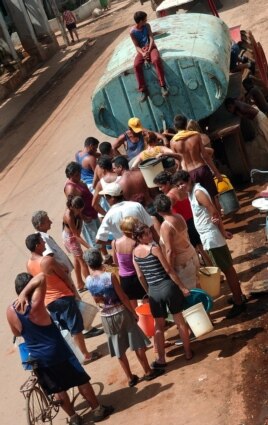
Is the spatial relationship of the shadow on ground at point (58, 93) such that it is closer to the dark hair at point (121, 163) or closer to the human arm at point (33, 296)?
the dark hair at point (121, 163)

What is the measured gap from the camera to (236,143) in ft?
40.0

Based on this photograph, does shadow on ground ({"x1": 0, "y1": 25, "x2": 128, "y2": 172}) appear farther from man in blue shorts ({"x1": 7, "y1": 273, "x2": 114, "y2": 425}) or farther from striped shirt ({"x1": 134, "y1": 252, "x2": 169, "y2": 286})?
man in blue shorts ({"x1": 7, "y1": 273, "x2": 114, "y2": 425})

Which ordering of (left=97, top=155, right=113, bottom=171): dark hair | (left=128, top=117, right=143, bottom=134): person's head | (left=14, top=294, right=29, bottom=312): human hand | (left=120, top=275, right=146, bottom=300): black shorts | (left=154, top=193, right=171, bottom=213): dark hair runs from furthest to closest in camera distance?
(left=128, top=117, right=143, bottom=134): person's head → (left=97, top=155, right=113, bottom=171): dark hair → (left=120, top=275, right=146, bottom=300): black shorts → (left=154, top=193, right=171, bottom=213): dark hair → (left=14, top=294, right=29, bottom=312): human hand

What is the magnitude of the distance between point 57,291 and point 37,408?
1304 millimetres

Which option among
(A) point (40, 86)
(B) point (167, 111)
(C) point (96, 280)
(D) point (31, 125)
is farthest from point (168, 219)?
(A) point (40, 86)

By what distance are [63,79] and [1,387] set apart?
1948 cm

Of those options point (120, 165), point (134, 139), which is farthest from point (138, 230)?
point (134, 139)

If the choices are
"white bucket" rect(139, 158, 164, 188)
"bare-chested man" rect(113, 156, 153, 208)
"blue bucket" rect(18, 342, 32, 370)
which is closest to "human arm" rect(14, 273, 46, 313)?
"blue bucket" rect(18, 342, 32, 370)

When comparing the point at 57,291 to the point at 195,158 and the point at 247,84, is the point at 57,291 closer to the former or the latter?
the point at 195,158

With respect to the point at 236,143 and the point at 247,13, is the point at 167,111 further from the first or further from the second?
the point at 247,13

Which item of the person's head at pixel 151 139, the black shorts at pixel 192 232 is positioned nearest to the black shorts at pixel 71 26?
the person's head at pixel 151 139

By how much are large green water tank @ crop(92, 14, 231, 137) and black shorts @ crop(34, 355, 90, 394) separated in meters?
5.84

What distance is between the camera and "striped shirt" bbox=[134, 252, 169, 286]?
746 cm

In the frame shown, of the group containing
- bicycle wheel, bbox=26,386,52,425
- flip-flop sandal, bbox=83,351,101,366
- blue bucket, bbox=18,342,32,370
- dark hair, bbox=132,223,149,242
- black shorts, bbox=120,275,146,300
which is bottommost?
flip-flop sandal, bbox=83,351,101,366
